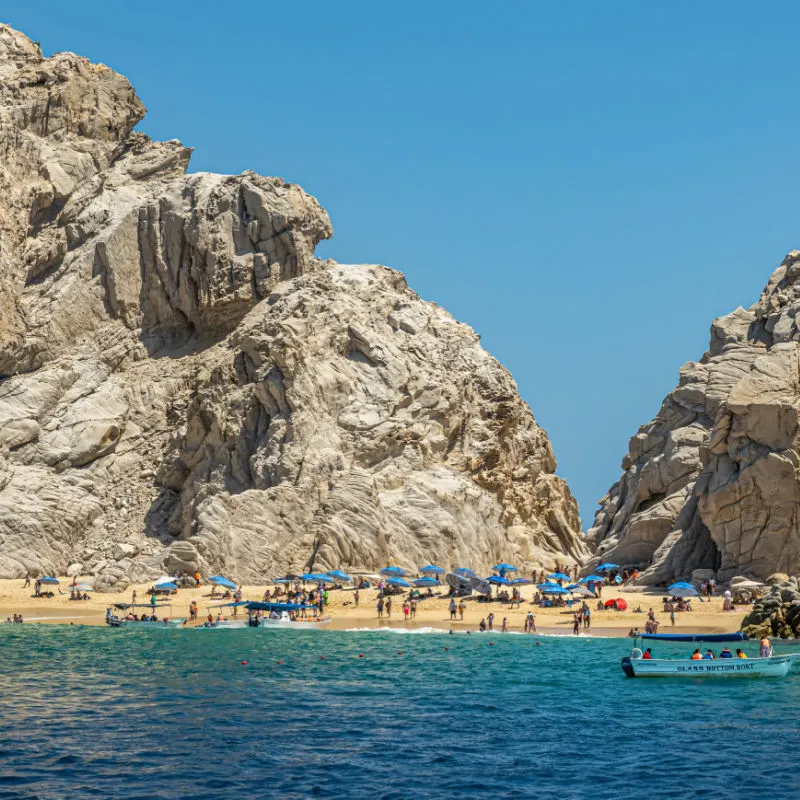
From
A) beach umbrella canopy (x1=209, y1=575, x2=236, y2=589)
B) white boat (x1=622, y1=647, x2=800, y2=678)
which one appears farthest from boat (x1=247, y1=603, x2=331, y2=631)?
white boat (x1=622, y1=647, x2=800, y2=678)

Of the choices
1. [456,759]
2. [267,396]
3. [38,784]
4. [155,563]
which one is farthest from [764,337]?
[38,784]

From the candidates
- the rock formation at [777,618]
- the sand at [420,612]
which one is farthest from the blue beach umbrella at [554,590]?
the rock formation at [777,618]

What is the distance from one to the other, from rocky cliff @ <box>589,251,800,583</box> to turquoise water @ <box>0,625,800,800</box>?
17647 millimetres

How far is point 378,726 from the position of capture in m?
34.2

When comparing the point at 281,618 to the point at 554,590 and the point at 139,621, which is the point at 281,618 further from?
the point at 554,590

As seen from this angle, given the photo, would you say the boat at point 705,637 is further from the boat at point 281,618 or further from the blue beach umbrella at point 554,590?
the boat at point 281,618

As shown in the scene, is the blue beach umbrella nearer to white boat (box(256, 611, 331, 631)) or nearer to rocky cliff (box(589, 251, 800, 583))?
rocky cliff (box(589, 251, 800, 583))

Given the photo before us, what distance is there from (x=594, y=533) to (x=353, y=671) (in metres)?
48.7

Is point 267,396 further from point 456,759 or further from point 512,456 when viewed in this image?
point 456,759

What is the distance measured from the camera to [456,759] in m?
29.8

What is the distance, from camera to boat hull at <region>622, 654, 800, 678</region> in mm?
43219

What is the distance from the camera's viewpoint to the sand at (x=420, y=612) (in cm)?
5866

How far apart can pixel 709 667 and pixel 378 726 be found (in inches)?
590

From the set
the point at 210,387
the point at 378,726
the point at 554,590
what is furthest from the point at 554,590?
the point at 210,387
